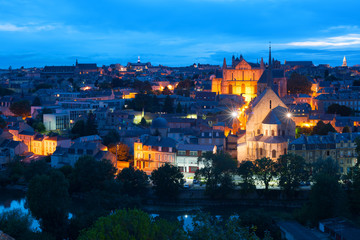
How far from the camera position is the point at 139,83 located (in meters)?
74.6

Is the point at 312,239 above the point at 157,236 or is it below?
below

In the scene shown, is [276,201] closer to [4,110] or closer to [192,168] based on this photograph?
[192,168]

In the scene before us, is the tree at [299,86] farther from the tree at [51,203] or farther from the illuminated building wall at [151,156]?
the tree at [51,203]

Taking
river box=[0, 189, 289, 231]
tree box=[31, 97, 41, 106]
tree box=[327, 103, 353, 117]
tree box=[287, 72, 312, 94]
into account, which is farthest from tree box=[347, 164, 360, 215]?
tree box=[31, 97, 41, 106]

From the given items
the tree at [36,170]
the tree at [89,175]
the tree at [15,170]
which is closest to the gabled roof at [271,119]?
the tree at [89,175]

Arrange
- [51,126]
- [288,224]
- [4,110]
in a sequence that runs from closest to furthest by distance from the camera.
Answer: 1. [288,224]
2. [51,126]
3. [4,110]

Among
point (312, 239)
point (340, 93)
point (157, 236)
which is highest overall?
point (340, 93)

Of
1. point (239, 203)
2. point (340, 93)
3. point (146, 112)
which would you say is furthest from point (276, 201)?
point (340, 93)

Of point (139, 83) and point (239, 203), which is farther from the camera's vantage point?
point (139, 83)

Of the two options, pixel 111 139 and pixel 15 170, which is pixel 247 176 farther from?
pixel 15 170

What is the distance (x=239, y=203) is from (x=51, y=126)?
25749 millimetres

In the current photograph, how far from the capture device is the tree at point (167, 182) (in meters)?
27.8

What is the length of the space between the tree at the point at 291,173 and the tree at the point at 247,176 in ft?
5.11

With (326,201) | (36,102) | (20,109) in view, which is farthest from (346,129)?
(36,102)
